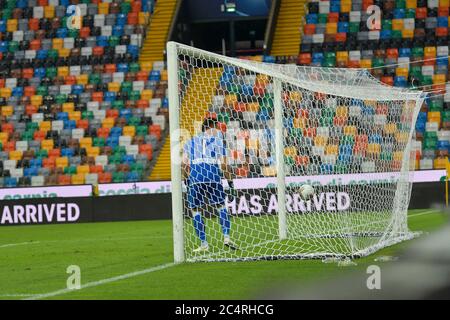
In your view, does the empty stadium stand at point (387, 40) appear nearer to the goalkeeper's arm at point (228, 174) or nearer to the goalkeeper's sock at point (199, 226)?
the goalkeeper's arm at point (228, 174)

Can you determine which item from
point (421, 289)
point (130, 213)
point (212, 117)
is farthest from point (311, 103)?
point (130, 213)

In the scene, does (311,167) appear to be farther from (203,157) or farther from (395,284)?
(395,284)

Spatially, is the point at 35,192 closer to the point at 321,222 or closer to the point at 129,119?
the point at 129,119

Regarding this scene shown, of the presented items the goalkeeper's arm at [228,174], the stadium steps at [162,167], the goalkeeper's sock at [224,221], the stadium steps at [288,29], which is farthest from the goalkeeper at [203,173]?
the stadium steps at [288,29]

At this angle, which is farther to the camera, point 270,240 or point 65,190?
point 65,190

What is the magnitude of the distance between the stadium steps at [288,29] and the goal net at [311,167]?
42.6ft

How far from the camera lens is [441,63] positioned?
2903 cm

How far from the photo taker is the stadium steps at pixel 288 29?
31016mm

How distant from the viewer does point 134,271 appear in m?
11.6

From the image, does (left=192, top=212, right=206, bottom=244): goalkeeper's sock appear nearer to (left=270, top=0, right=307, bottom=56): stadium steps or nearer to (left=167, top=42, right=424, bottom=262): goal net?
(left=167, top=42, right=424, bottom=262): goal net

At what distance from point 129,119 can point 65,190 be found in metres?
5.08

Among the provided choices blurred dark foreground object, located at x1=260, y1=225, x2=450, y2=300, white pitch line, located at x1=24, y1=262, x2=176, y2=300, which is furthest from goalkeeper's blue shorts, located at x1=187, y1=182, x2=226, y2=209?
blurred dark foreground object, located at x1=260, y1=225, x2=450, y2=300

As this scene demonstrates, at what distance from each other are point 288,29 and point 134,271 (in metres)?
20.8

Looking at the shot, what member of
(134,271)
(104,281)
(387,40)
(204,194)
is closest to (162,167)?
(387,40)
